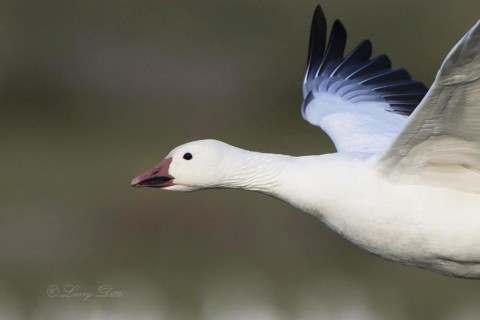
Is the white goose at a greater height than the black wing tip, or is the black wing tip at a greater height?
the black wing tip

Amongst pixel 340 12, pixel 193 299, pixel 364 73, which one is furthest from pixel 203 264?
pixel 340 12

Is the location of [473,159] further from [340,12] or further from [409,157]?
[340,12]

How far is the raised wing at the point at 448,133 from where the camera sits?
5.88m

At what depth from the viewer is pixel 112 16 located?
18062 millimetres

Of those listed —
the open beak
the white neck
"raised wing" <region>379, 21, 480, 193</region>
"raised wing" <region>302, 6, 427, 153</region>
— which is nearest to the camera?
"raised wing" <region>379, 21, 480, 193</region>

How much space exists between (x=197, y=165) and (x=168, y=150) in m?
7.63

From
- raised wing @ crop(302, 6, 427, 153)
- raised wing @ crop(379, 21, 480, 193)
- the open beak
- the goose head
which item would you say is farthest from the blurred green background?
raised wing @ crop(379, 21, 480, 193)

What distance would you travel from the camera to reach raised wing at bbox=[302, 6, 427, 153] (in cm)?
770

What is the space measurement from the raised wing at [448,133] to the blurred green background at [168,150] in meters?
3.05

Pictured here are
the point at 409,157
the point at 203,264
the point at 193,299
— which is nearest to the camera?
the point at 409,157

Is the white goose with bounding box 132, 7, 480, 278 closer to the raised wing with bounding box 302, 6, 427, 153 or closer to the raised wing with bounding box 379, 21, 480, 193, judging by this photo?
the raised wing with bounding box 379, 21, 480, 193

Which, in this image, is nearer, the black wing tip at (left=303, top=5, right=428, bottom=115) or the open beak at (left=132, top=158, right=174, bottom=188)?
the open beak at (left=132, top=158, right=174, bottom=188)

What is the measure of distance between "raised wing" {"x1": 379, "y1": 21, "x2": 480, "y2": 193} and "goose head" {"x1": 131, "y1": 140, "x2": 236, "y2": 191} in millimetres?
823

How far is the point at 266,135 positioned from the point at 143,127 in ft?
4.73
